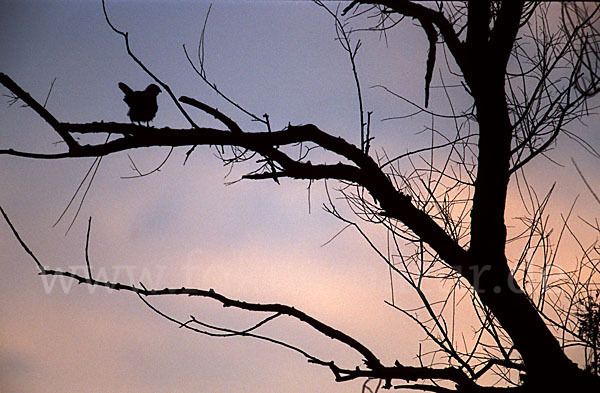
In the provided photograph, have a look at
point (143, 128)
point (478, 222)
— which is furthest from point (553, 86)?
point (143, 128)

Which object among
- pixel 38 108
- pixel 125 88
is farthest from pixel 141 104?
pixel 38 108

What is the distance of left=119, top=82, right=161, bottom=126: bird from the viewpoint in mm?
4238

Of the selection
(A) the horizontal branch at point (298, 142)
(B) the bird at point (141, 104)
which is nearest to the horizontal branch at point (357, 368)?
(A) the horizontal branch at point (298, 142)

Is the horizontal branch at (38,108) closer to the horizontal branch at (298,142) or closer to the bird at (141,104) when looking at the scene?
the horizontal branch at (298,142)

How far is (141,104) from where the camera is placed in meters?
4.28

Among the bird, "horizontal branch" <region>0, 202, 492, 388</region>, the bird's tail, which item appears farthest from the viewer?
the bird's tail

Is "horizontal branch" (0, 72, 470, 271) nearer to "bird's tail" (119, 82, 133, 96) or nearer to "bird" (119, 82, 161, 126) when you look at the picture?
"bird" (119, 82, 161, 126)

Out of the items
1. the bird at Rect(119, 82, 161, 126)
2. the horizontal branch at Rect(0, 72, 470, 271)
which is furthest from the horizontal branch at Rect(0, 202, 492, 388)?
the bird at Rect(119, 82, 161, 126)

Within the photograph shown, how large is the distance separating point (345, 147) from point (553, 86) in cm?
85

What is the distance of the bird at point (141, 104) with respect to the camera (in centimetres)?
424

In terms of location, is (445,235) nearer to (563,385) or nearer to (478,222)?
(478,222)

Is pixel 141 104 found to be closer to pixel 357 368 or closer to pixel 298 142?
pixel 298 142

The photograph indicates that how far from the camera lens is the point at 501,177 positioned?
209 cm

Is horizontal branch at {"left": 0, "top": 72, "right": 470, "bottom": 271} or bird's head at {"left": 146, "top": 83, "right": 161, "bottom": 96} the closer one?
horizontal branch at {"left": 0, "top": 72, "right": 470, "bottom": 271}
